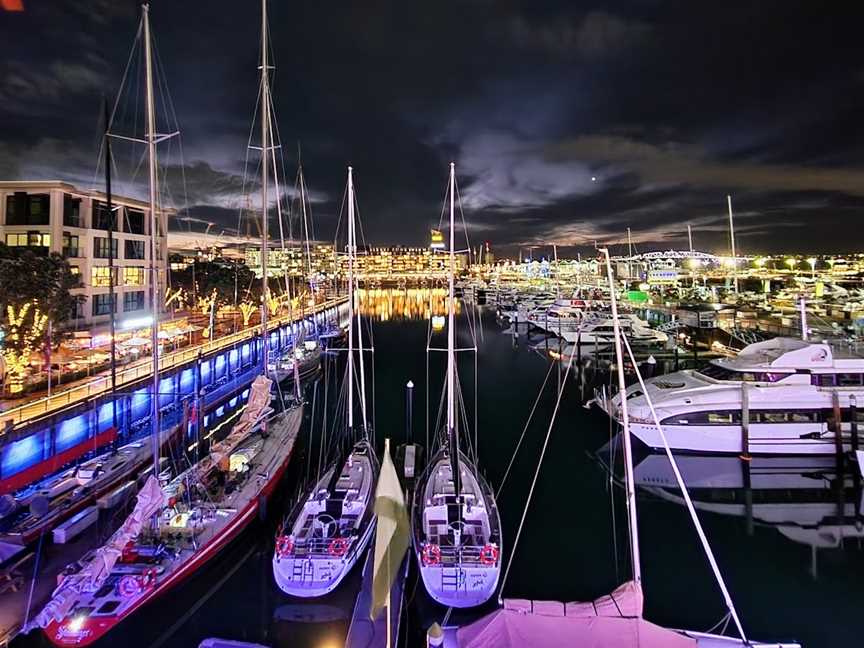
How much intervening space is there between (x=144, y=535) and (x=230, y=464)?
4.26 meters

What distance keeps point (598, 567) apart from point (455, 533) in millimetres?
4715

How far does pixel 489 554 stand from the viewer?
9.80 metres

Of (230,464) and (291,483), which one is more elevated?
(230,464)

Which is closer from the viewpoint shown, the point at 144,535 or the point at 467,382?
the point at 144,535

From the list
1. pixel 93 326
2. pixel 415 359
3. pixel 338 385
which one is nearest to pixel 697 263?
pixel 415 359

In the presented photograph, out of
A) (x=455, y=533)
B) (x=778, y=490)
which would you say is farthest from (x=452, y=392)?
(x=778, y=490)

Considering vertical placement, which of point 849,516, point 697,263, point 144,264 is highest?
point 697,263

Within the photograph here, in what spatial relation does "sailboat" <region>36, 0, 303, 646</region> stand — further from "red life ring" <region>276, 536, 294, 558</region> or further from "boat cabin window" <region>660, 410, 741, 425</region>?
"boat cabin window" <region>660, 410, 741, 425</region>

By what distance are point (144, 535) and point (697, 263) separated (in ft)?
645

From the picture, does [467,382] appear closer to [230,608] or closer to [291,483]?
[291,483]

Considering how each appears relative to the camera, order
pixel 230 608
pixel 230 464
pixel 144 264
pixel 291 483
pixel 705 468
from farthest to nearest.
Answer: pixel 144 264, pixel 705 468, pixel 291 483, pixel 230 464, pixel 230 608

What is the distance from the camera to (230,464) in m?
15.0

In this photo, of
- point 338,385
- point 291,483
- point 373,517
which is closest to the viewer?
point 373,517

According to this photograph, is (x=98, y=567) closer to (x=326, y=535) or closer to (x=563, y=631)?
(x=326, y=535)
